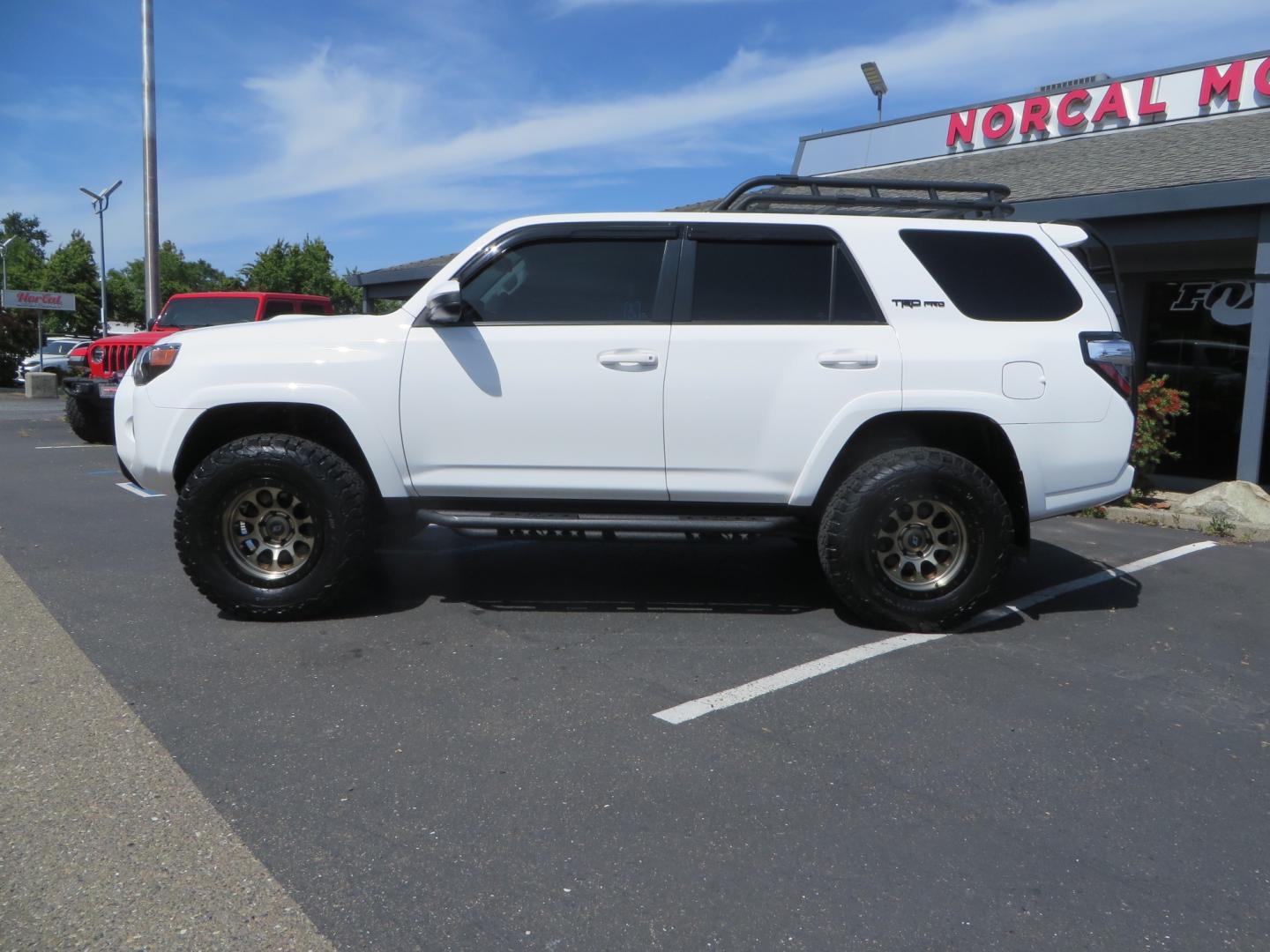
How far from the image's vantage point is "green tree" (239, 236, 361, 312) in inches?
2462

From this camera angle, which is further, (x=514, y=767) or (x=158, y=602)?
(x=158, y=602)

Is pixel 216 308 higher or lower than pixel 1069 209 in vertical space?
lower

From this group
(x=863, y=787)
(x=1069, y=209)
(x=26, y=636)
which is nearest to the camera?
(x=863, y=787)

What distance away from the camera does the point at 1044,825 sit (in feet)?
10.3

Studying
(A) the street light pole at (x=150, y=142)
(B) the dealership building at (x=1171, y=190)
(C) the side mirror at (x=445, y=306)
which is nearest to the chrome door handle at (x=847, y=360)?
(C) the side mirror at (x=445, y=306)

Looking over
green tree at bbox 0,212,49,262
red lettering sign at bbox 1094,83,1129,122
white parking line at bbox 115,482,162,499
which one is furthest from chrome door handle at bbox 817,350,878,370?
green tree at bbox 0,212,49,262

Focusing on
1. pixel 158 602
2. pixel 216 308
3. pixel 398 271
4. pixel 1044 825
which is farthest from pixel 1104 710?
pixel 398 271

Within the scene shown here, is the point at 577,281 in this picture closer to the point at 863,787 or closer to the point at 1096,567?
the point at 863,787

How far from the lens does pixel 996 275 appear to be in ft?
16.9

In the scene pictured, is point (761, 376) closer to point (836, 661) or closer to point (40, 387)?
point (836, 661)

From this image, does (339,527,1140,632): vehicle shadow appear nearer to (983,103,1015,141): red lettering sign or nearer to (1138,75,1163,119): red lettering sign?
(1138,75,1163,119): red lettering sign

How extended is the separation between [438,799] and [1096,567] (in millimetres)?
5002

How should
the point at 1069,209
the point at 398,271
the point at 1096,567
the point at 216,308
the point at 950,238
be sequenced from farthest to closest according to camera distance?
the point at 398,271, the point at 216,308, the point at 1069,209, the point at 1096,567, the point at 950,238

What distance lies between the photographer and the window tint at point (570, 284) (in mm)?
5016
